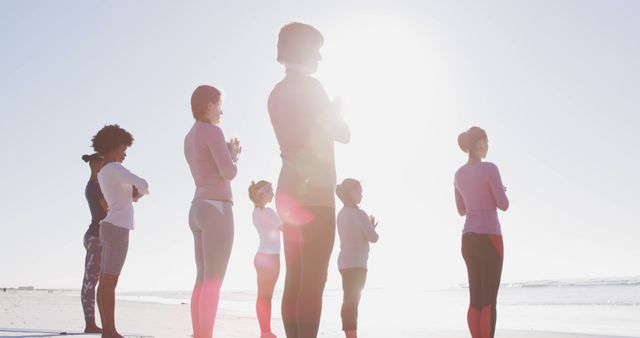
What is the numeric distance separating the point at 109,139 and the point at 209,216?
7.03 feet

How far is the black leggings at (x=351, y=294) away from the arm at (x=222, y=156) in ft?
9.15

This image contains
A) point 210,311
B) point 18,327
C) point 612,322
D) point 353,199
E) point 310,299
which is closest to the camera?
point 310,299

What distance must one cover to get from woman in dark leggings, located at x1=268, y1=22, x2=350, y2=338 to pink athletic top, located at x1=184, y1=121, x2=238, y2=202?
926mm

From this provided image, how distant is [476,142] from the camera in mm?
5988

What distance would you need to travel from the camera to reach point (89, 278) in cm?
757

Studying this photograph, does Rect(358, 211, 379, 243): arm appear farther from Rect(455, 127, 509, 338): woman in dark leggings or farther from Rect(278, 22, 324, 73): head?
Rect(278, 22, 324, 73): head

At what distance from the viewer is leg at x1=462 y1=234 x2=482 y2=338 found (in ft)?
18.5

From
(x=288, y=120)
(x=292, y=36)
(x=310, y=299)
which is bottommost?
(x=310, y=299)

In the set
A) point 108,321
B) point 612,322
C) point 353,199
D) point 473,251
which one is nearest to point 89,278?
point 108,321

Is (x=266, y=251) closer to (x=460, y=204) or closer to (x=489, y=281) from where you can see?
(x=460, y=204)

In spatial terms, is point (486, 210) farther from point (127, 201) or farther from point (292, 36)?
point (127, 201)

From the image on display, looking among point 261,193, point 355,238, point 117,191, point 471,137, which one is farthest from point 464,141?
point 117,191

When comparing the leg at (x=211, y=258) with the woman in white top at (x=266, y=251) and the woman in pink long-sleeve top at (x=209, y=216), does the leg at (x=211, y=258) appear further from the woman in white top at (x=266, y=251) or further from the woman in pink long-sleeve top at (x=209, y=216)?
the woman in white top at (x=266, y=251)

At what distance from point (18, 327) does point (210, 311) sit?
17.1 ft
